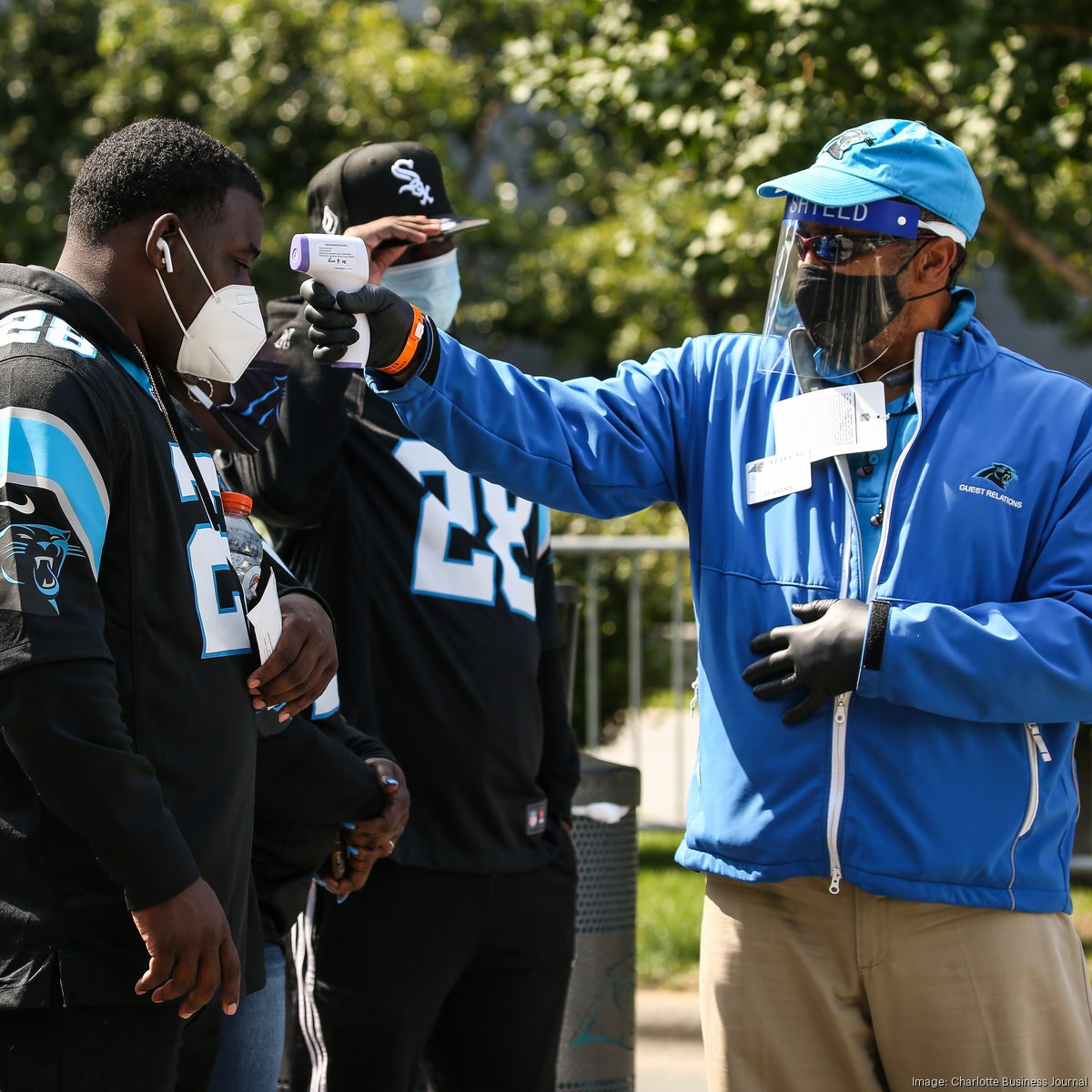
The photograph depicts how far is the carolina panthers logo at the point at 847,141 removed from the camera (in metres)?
2.75

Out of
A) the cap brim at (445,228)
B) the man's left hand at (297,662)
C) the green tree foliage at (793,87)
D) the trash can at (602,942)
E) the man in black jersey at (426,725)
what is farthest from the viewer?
the green tree foliage at (793,87)

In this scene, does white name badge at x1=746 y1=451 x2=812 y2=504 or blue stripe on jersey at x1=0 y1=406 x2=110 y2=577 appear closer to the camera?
blue stripe on jersey at x1=0 y1=406 x2=110 y2=577

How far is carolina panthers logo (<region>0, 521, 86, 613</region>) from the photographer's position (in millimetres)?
1977

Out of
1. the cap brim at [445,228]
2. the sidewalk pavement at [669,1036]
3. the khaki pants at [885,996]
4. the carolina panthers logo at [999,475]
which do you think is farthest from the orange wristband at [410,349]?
the sidewalk pavement at [669,1036]

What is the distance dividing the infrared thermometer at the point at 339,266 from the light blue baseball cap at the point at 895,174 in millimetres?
840

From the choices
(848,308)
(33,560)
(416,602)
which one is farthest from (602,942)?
(33,560)

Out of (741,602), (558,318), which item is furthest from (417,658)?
(558,318)

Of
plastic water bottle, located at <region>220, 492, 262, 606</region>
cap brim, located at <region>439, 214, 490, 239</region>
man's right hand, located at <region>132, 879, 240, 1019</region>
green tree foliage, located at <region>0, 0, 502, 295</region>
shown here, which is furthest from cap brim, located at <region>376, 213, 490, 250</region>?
green tree foliage, located at <region>0, 0, 502, 295</region>

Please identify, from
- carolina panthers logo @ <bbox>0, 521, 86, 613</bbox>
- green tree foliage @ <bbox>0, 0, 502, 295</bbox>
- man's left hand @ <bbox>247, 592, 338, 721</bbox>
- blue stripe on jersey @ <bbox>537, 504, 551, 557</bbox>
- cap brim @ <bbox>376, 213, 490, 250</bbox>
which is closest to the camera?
carolina panthers logo @ <bbox>0, 521, 86, 613</bbox>

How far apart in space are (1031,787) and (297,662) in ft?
4.17

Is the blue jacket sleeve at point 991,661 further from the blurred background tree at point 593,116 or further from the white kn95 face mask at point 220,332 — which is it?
the blurred background tree at point 593,116

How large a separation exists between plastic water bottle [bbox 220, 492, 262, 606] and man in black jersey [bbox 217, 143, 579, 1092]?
56 cm

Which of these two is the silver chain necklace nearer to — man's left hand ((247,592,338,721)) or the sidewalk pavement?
man's left hand ((247,592,338,721))

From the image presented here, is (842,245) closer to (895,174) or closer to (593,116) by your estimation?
(895,174)
